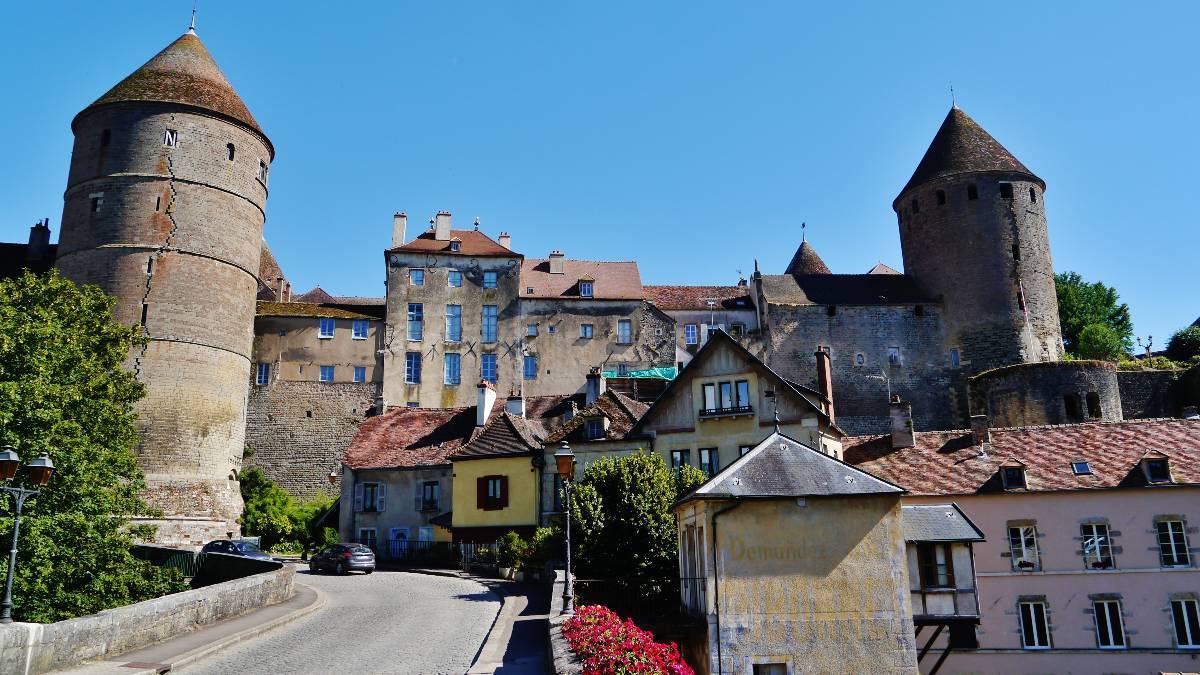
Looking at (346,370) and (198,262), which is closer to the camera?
(198,262)

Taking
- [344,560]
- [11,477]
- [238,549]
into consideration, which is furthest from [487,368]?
[11,477]

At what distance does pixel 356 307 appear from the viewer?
5128cm

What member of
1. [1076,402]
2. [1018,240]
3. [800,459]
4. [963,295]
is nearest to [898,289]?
[963,295]

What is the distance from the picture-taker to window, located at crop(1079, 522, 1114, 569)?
79.9 ft

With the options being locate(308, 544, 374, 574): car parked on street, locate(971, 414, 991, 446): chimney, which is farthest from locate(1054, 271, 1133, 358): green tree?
locate(308, 544, 374, 574): car parked on street

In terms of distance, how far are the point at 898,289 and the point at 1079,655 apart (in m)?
32.9

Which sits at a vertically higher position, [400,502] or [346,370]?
[346,370]

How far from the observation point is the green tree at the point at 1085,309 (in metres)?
60.3

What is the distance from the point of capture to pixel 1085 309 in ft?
200

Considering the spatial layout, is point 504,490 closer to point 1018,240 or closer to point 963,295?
point 963,295

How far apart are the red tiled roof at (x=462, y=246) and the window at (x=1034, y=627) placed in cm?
3372

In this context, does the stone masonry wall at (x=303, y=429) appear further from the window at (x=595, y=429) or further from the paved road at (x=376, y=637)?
the paved road at (x=376, y=637)

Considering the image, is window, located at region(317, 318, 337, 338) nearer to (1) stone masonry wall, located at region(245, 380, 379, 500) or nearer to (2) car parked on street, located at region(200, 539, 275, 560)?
(1) stone masonry wall, located at region(245, 380, 379, 500)

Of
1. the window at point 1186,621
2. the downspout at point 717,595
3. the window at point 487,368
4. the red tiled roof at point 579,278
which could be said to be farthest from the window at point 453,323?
the window at point 1186,621
